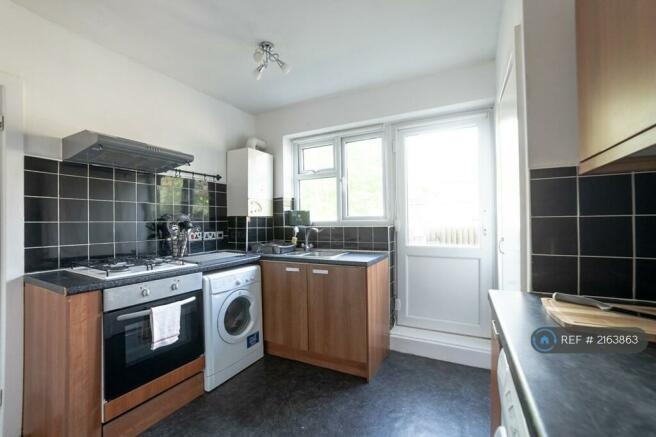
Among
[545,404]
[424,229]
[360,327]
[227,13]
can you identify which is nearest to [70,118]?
[227,13]

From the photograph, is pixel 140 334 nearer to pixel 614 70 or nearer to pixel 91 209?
pixel 91 209

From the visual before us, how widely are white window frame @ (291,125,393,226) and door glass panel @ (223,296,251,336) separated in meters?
1.14

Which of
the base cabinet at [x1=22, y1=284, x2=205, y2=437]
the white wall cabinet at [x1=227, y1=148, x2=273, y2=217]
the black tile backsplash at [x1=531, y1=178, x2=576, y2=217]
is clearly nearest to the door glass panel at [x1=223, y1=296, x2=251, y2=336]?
the base cabinet at [x1=22, y1=284, x2=205, y2=437]

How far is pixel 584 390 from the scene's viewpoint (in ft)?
1.65

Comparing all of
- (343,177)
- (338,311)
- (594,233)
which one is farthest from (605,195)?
(343,177)

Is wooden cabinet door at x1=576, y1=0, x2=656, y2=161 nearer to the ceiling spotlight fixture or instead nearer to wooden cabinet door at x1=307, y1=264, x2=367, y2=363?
wooden cabinet door at x1=307, y1=264, x2=367, y2=363

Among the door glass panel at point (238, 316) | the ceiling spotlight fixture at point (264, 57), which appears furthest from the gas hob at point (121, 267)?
the ceiling spotlight fixture at point (264, 57)

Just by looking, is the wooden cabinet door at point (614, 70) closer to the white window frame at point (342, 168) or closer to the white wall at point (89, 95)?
the white window frame at point (342, 168)

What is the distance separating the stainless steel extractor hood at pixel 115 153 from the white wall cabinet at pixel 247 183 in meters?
0.76

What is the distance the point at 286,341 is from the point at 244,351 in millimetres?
339

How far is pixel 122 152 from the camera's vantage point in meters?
1.64

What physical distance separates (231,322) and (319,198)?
1.51 meters

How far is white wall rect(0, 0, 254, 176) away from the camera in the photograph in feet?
5.04

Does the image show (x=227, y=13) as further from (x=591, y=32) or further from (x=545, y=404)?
(x=545, y=404)
